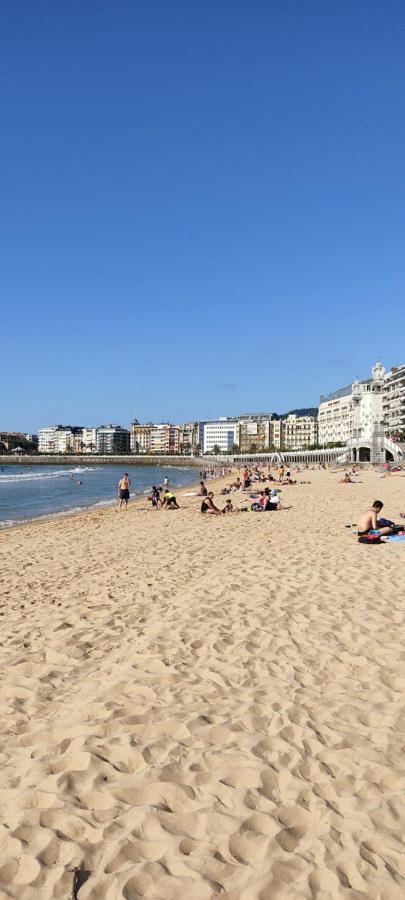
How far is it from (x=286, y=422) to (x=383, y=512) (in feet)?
590

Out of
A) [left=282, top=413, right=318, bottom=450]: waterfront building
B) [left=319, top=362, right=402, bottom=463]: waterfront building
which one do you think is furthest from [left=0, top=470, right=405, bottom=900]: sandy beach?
[left=282, top=413, right=318, bottom=450]: waterfront building

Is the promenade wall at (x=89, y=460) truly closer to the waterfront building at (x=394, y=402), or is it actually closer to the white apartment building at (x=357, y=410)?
the white apartment building at (x=357, y=410)

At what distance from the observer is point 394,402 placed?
107062mm

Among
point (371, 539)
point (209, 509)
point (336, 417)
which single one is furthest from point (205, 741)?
point (336, 417)

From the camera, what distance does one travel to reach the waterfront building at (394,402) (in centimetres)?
10194

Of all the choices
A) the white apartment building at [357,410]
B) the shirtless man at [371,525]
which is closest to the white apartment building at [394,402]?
the white apartment building at [357,410]

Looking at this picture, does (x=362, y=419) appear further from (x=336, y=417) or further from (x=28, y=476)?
(x=28, y=476)

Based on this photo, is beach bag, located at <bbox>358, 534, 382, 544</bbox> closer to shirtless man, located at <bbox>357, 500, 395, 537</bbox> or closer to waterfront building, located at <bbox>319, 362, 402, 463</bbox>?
shirtless man, located at <bbox>357, 500, 395, 537</bbox>

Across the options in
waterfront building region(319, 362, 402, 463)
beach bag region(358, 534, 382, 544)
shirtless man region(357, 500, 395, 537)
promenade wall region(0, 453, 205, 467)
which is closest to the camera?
beach bag region(358, 534, 382, 544)

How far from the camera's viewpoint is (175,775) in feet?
11.2

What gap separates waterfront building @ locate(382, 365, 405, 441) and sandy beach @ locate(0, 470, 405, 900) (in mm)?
94119

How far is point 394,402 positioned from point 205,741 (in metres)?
110

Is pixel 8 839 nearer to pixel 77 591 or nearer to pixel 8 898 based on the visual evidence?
pixel 8 898

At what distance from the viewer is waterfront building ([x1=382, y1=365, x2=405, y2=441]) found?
10194cm
